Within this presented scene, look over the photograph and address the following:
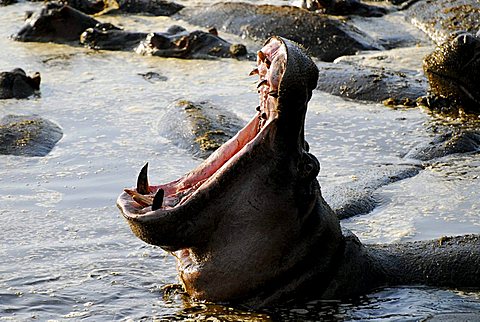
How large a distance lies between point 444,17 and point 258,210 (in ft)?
29.1

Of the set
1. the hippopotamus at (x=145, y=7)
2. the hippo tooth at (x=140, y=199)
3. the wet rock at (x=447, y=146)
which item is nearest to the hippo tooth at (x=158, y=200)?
the hippo tooth at (x=140, y=199)

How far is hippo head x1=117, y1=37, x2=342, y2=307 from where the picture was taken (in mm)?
4887

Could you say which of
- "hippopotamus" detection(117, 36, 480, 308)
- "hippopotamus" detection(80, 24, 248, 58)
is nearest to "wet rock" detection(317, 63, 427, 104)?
"hippopotamus" detection(80, 24, 248, 58)

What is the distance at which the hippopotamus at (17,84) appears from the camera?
34.9 ft

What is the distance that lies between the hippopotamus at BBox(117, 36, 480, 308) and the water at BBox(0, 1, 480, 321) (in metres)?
0.12

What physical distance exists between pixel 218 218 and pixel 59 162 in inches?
141

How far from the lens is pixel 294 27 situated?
1306 cm

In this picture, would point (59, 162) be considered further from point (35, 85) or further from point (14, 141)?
point (35, 85)

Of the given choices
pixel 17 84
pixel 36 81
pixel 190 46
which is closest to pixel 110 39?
pixel 190 46

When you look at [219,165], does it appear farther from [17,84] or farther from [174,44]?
[174,44]

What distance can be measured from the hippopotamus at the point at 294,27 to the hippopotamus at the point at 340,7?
111cm

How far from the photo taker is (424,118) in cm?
966

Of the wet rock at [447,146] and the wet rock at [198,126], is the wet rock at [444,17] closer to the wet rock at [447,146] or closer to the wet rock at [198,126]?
the wet rock at [447,146]

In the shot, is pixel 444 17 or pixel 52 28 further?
pixel 52 28
